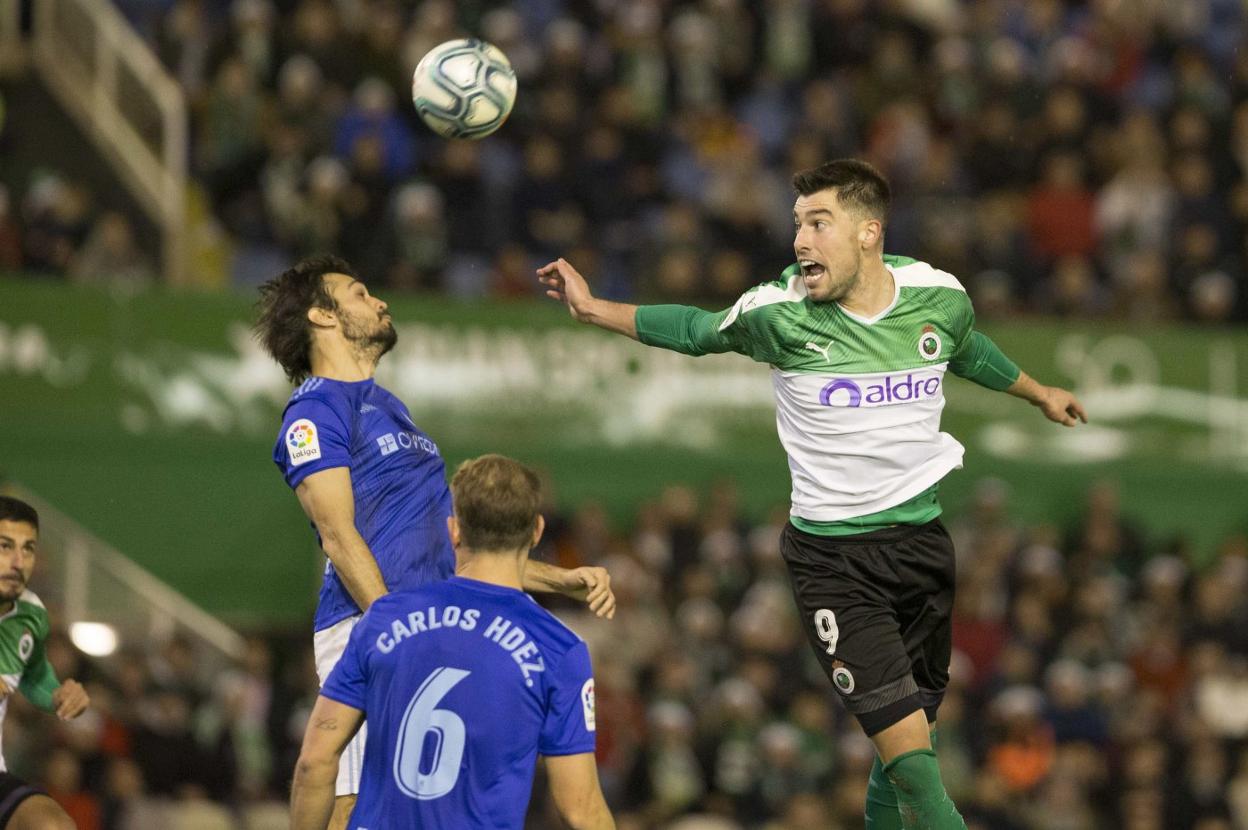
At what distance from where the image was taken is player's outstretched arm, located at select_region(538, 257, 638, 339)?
7.00 m

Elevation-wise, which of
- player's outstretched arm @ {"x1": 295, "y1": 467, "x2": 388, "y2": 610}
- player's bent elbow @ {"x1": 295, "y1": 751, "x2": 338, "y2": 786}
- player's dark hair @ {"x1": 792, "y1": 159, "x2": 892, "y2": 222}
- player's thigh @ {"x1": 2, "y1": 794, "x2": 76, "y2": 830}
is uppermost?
player's dark hair @ {"x1": 792, "y1": 159, "x2": 892, "y2": 222}

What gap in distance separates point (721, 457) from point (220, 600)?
192 inches

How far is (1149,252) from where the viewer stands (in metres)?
18.8

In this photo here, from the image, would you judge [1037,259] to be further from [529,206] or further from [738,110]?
[529,206]

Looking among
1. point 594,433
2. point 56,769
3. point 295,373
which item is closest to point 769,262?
point 594,433

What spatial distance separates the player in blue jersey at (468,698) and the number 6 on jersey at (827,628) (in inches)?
68.6

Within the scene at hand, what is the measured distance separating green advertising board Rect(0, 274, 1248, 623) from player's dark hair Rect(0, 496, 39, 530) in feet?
29.3

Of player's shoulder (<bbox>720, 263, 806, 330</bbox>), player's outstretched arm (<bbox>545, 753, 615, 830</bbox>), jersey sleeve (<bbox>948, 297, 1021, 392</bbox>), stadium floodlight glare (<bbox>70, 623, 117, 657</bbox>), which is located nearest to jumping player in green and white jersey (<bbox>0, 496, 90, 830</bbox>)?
player's outstretched arm (<bbox>545, 753, 615, 830</bbox>)

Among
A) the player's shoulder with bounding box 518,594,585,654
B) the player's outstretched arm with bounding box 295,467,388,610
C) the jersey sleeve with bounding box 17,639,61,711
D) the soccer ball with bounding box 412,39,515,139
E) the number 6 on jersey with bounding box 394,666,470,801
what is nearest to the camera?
the number 6 on jersey with bounding box 394,666,470,801

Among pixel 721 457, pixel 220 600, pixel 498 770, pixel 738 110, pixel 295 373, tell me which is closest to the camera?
pixel 498 770

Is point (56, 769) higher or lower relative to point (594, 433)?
lower

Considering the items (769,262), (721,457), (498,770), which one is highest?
(769,262)

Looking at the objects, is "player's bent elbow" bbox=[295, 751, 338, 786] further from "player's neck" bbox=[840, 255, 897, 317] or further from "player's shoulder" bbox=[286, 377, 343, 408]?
"player's neck" bbox=[840, 255, 897, 317]

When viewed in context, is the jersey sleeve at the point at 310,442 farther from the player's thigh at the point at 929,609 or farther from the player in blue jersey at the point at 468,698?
the player's thigh at the point at 929,609
